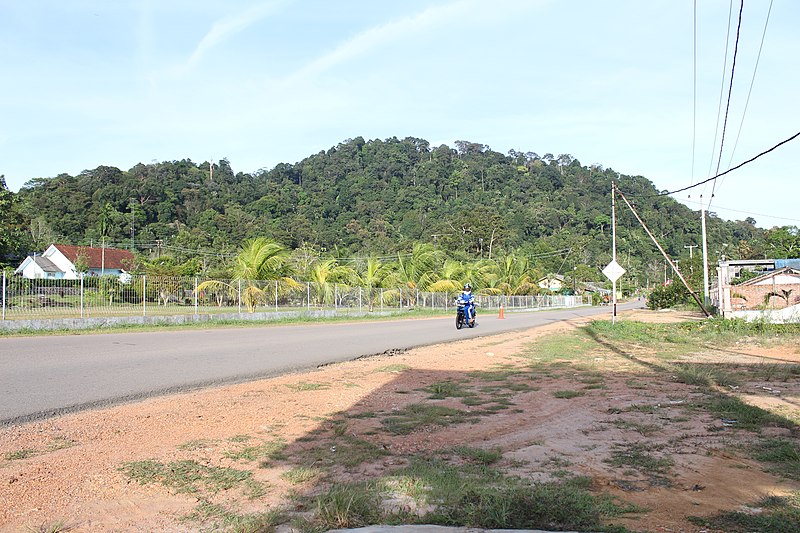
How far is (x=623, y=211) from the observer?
106062 millimetres

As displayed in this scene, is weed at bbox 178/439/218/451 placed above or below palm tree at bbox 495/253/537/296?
below

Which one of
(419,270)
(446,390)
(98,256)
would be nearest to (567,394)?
(446,390)

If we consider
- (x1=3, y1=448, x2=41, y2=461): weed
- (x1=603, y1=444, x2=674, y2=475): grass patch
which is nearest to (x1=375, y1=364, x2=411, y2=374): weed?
(x1=603, y1=444, x2=674, y2=475): grass patch

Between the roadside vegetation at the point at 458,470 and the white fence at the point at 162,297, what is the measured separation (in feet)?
50.5

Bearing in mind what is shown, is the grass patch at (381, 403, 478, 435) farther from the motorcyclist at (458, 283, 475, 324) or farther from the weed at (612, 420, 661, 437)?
the motorcyclist at (458, 283, 475, 324)

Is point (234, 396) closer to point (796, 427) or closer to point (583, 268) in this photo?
point (796, 427)

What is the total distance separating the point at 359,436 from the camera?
634cm

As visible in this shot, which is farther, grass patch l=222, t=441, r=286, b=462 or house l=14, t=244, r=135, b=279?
house l=14, t=244, r=135, b=279

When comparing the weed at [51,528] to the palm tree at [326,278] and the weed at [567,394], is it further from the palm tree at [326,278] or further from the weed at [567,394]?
the palm tree at [326,278]

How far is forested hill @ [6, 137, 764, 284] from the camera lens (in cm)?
8438

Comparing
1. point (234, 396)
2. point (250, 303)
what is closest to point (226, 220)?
point (250, 303)

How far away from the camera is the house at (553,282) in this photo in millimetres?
101438

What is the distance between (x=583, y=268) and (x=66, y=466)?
321 ft

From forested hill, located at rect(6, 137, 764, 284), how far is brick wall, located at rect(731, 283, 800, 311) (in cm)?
3311
